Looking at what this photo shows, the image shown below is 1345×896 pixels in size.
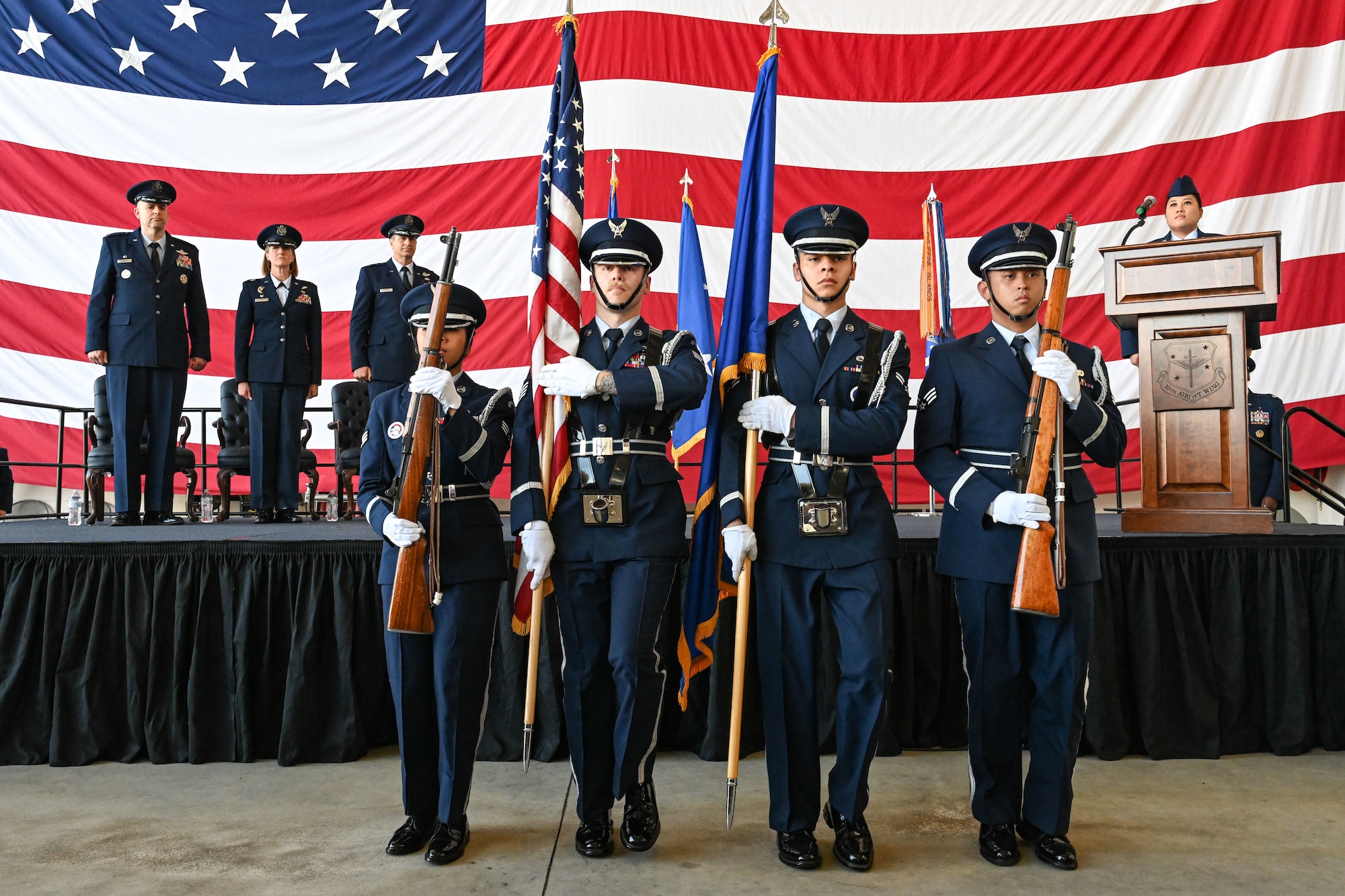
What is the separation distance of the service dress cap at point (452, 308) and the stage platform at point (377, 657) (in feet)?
3.95

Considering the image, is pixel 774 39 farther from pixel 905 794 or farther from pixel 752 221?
pixel 905 794

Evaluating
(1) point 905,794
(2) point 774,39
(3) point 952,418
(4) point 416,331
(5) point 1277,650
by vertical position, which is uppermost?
(2) point 774,39

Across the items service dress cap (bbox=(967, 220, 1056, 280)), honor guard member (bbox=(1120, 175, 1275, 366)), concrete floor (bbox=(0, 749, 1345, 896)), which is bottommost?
concrete floor (bbox=(0, 749, 1345, 896))

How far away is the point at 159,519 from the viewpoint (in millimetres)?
4785

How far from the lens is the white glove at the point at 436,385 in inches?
87.7

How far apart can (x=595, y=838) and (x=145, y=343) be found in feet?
12.5

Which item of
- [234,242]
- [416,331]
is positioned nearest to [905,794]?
[416,331]

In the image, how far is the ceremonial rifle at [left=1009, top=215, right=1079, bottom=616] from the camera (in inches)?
85.2

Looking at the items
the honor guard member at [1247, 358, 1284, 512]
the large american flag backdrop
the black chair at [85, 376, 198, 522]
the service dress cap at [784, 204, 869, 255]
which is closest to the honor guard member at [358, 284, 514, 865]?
the service dress cap at [784, 204, 869, 255]

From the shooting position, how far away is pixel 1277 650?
132 inches

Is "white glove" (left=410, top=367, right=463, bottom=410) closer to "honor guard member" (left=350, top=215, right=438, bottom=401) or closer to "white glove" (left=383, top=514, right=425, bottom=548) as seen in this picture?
"white glove" (left=383, top=514, right=425, bottom=548)

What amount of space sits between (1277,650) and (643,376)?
2.78 metres

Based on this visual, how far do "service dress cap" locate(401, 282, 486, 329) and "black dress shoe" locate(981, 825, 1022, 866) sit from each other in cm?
192

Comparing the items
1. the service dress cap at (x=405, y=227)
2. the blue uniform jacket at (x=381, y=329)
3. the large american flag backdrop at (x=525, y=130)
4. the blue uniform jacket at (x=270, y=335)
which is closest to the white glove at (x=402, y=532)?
the blue uniform jacket at (x=381, y=329)
